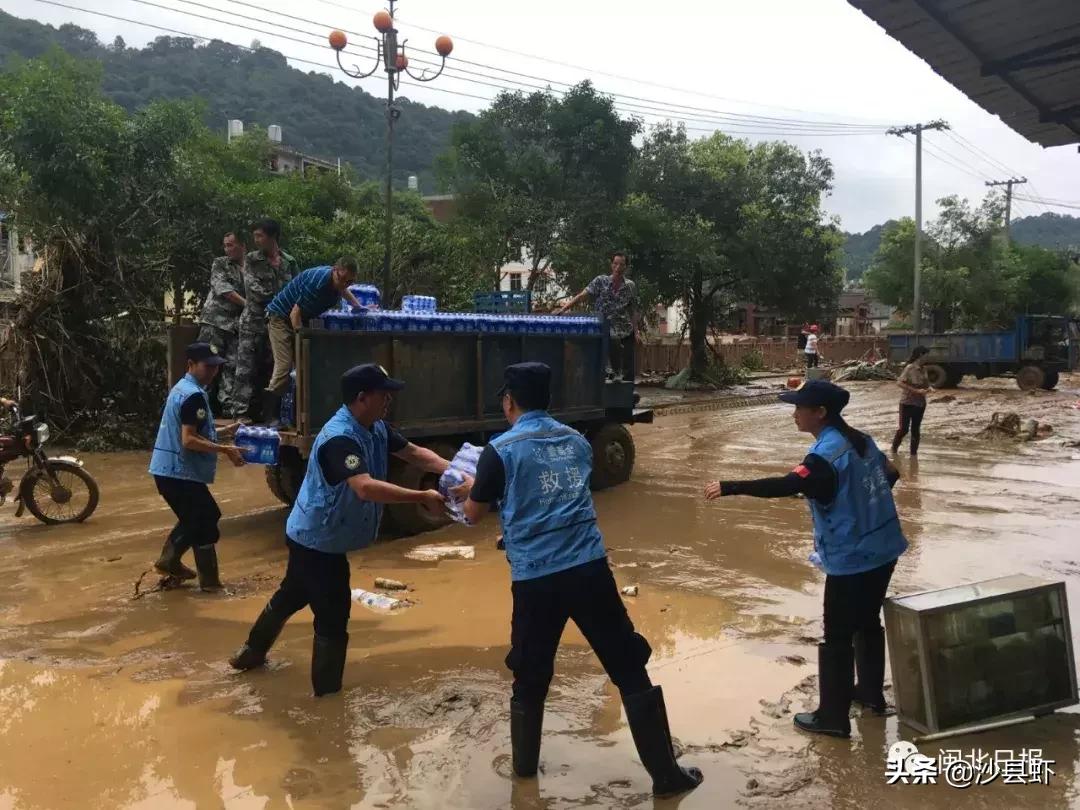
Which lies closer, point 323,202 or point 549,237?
point 549,237

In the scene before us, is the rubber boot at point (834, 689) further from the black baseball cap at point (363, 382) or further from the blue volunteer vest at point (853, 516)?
the black baseball cap at point (363, 382)

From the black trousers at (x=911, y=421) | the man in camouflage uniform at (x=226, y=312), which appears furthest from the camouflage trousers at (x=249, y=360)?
the black trousers at (x=911, y=421)

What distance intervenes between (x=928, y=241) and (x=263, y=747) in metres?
41.0

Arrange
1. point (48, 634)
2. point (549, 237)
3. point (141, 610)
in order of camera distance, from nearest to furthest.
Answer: point (48, 634) → point (141, 610) → point (549, 237)

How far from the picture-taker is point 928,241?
39.4 m

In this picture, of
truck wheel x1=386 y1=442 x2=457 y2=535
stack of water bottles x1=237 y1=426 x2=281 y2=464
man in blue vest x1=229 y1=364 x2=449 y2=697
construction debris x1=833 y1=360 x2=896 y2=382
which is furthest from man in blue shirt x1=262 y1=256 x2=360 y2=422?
construction debris x1=833 y1=360 x2=896 y2=382

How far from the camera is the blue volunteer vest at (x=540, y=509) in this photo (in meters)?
3.37

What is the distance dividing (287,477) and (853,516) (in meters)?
5.85

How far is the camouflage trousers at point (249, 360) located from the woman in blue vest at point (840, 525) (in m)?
5.11

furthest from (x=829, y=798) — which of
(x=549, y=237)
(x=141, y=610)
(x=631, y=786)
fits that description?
(x=549, y=237)

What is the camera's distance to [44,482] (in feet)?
26.7

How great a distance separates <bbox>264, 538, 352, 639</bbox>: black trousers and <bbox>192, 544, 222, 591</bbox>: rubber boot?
194cm

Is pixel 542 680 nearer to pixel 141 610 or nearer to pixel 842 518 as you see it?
pixel 842 518

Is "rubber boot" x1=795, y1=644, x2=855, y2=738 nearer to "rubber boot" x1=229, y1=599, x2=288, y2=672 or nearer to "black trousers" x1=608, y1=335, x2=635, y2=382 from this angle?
"rubber boot" x1=229, y1=599, x2=288, y2=672
